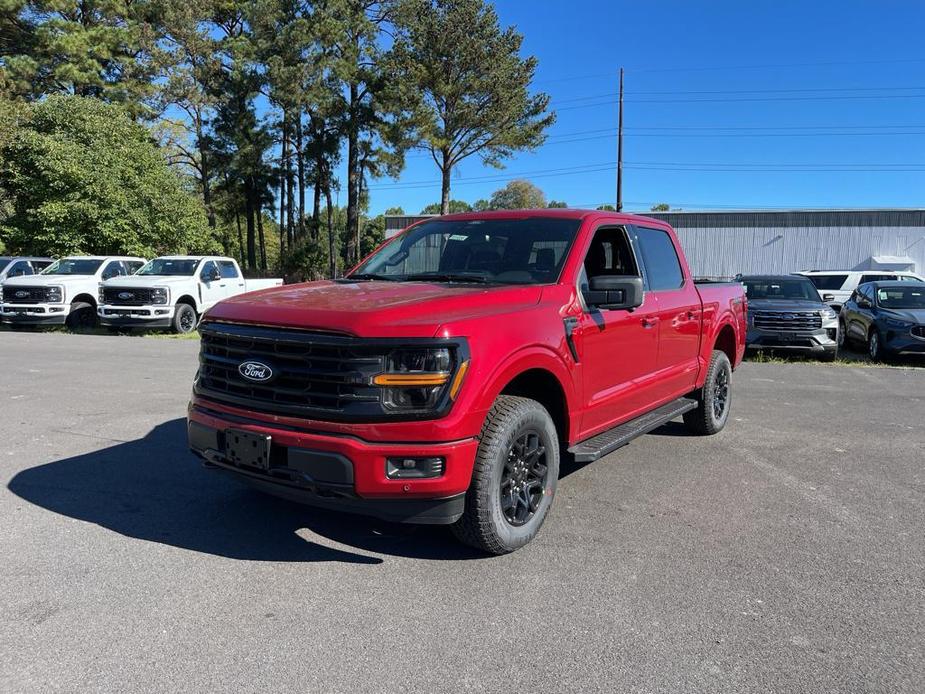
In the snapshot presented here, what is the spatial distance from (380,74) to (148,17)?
40.4ft

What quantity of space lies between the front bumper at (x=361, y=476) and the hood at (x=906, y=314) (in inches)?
458

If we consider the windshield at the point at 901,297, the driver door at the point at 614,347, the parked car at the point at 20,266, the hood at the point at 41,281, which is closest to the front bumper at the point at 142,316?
the hood at the point at 41,281

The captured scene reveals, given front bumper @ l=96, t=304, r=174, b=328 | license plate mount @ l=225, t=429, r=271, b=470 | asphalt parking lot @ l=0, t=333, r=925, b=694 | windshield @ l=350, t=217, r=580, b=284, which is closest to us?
asphalt parking lot @ l=0, t=333, r=925, b=694

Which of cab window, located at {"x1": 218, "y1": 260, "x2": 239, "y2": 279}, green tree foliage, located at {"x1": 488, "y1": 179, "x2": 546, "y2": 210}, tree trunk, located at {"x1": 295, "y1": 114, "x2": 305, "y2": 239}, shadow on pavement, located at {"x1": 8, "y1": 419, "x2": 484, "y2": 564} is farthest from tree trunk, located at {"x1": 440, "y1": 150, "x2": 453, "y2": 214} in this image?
green tree foliage, located at {"x1": 488, "y1": 179, "x2": 546, "y2": 210}

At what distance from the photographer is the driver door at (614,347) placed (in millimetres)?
4238

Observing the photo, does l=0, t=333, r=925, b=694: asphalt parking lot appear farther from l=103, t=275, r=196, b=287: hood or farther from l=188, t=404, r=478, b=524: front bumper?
l=103, t=275, r=196, b=287: hood

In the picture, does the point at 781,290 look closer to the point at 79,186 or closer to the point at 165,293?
the point at 165,293

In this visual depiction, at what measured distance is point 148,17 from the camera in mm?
34625

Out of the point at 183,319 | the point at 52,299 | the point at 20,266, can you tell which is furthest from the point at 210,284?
the point at 20,266

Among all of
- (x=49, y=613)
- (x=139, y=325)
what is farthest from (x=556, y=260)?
(x=139, y=325)

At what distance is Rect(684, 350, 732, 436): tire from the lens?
6.31m

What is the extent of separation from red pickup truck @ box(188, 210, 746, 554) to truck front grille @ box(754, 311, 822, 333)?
8172 mm

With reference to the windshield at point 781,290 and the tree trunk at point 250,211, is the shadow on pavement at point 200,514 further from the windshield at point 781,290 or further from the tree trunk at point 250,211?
the tree trunk at point 250,211

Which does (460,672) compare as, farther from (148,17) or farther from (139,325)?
(148,17)
